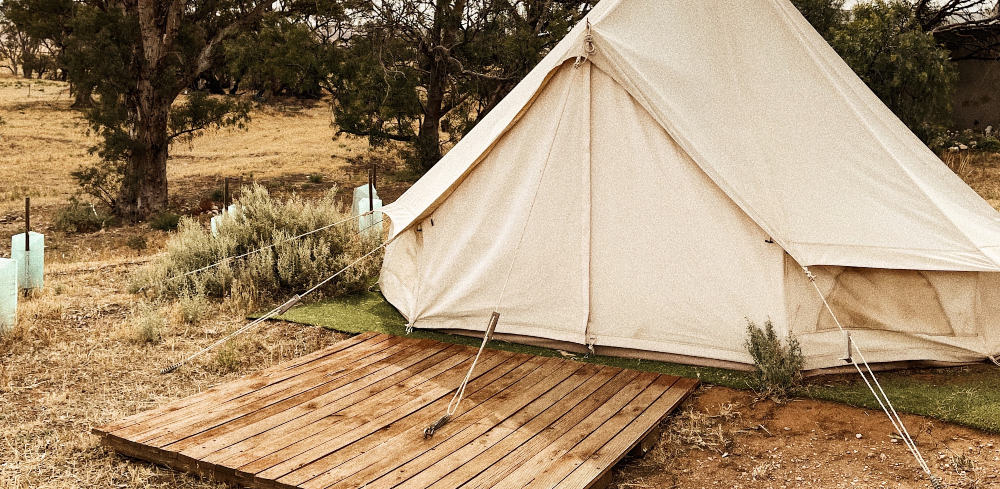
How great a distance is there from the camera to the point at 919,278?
5074 millimetres

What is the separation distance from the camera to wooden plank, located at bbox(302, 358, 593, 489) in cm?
376

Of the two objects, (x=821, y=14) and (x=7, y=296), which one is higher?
(x=821, y=14)

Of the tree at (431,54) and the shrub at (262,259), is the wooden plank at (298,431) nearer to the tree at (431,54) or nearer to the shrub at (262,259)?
the shrub at (262,259)

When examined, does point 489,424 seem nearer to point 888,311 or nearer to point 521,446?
point 521,446

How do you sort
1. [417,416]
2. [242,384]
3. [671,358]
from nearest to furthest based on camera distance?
1. [417,416]
2. [242,384]
3. [671,358]

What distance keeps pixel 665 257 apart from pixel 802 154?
1.01m

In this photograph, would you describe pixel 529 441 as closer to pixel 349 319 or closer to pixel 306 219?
pixel 349 319

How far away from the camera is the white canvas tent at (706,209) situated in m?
5.06

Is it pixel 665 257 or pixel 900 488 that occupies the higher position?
pixel 665 257

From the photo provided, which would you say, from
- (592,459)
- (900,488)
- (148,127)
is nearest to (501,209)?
(592,459)

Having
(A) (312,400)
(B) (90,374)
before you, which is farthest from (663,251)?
(B) (90,374)

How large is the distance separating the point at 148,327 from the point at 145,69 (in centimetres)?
796

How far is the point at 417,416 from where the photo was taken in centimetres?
449

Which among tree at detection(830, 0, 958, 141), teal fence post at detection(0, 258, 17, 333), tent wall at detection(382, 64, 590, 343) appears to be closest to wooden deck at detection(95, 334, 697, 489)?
tent wall at detection(382, 64, 590, 343)
